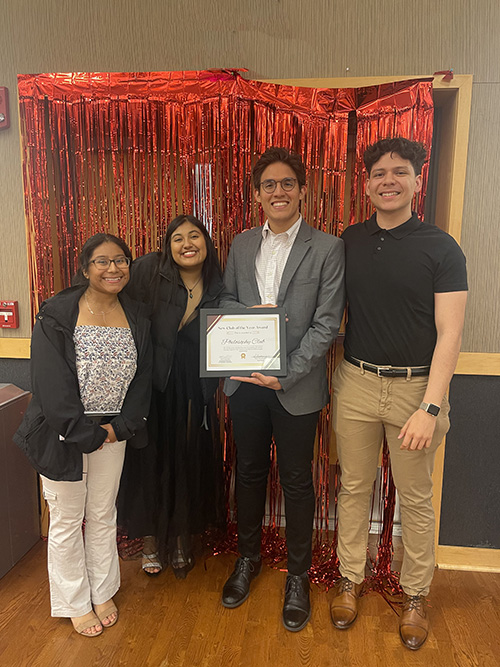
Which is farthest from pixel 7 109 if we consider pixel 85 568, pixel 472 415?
pixel 472 415

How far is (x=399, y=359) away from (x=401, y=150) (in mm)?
722

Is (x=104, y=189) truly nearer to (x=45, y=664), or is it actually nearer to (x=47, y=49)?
(x=47, y=49)

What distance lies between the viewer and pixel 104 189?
2141mm

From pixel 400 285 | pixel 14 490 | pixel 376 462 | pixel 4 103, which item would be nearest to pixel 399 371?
pixel 400 285

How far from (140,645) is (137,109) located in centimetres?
214

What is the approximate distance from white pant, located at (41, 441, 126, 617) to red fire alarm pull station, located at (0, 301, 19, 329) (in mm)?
911

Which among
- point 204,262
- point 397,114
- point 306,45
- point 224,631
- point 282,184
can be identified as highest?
point 306,45

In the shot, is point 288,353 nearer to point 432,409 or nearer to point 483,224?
point 432,409

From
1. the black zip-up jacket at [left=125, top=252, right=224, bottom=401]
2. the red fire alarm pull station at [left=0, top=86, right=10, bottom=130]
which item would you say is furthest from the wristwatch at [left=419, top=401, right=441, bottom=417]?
the red fire alarm pull station at [left=0, top=86, right=10, bottom=130]

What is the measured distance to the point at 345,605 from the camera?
6.16 ft

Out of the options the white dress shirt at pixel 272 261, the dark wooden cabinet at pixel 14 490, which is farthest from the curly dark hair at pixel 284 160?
the dark wooden cabinet at pixel 14 490

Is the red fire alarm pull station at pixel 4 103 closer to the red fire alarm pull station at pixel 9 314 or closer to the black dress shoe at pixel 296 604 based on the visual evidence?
the red fire alarm pull station at pixel 9 314

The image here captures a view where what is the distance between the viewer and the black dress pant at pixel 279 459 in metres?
1.82

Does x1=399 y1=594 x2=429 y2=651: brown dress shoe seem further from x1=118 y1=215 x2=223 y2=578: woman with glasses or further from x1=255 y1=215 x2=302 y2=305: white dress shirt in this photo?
x1=255 y1=215 x2=302 y2=305: white dress shirt
